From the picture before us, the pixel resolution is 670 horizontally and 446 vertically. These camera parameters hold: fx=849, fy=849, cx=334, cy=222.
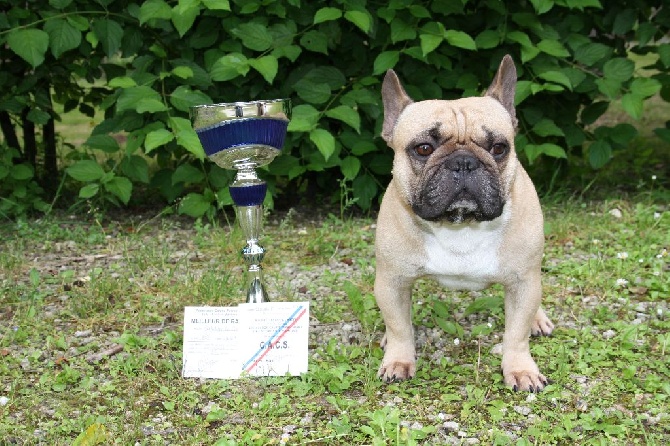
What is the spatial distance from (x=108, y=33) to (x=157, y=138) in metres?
0.80

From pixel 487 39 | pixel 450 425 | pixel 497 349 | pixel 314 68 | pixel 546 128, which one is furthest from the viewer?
pixel 546 128

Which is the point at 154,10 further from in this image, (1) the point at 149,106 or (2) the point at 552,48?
(2) the point at 552,48

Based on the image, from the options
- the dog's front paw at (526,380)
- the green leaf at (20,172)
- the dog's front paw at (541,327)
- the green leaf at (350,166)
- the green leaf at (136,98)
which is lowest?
the dog's front paw at (526,380)

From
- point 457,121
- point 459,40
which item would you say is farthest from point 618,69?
point 457,121

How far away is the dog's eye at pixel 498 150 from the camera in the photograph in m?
3.04

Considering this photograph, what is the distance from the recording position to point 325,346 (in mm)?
3613

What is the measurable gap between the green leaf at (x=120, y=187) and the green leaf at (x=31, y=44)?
85 cm

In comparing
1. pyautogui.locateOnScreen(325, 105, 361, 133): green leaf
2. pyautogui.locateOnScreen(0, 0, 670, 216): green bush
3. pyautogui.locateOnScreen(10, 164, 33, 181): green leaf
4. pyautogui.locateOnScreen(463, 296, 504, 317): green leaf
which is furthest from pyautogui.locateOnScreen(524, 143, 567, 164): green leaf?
pyautogui.locateOnScreen(10, 164, 33, 181): green leaf

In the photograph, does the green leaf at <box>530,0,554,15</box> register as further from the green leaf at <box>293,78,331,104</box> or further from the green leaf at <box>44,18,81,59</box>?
the green leaf at <box>44,18,81,59</box>

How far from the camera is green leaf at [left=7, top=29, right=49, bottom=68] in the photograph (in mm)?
4648

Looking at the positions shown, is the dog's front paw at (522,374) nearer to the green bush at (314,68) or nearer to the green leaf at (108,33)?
the green bush at (314,68)

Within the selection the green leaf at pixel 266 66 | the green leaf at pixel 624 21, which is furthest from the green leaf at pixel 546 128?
the green leaf at pixel 266 66

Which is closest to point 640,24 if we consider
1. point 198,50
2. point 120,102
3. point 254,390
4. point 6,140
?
point 198,50

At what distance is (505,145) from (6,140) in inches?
161
